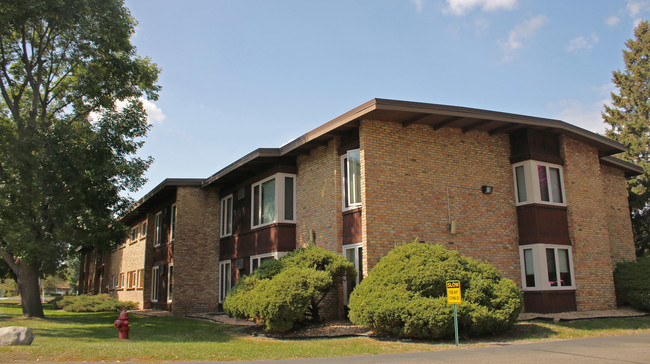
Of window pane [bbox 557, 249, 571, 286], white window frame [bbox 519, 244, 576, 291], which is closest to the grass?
white window frame [bbox 519, 244, 576, 291]

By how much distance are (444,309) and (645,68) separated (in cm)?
2820

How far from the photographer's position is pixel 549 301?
14742 millimetres

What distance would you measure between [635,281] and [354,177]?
1020cm

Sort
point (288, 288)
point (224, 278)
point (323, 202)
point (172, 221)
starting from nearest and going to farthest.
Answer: point (288, 288), point (323, 202), point (224, 278), point (172, 221)

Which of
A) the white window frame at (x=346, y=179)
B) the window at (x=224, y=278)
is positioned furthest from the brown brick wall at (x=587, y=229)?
the window at (x=224, y=278)

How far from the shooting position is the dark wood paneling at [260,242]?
16844 mm

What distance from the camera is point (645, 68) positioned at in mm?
30406

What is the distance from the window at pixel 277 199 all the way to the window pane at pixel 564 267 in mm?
8822

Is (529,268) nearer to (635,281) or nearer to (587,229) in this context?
(587,229)

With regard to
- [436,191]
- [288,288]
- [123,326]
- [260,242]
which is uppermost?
[436,191]

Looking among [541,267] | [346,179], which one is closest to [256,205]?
[346,179]

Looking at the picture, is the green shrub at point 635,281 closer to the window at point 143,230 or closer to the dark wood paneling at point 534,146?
the dark wood paneling at point 534,146

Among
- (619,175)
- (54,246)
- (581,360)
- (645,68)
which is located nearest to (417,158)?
(581,360)

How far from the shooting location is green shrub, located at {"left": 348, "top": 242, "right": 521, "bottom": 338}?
34.7ft
